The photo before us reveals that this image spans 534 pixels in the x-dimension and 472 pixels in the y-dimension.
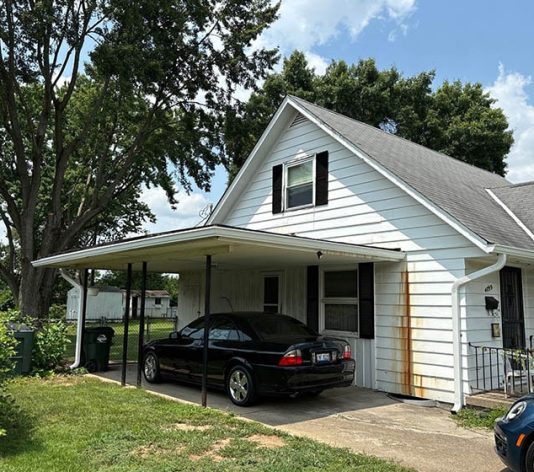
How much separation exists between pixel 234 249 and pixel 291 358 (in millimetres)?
1878

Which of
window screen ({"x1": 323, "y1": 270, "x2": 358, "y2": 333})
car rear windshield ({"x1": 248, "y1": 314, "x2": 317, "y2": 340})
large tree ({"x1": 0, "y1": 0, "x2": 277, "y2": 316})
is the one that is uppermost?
large tree ({"x1": 0, "y1": 0, "x2": 277, "y2": 316})

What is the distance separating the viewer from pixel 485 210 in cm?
986

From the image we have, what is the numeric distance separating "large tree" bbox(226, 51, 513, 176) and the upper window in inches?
517

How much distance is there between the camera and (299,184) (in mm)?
11516

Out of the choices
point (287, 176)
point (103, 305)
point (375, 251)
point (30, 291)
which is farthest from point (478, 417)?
point (103, 305)

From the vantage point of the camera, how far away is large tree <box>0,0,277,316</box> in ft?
48.3

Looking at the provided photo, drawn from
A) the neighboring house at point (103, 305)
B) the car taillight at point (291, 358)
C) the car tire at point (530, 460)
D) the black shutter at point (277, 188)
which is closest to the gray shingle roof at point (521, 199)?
the black shutter at point (277, 188)

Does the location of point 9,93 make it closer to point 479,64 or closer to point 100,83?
point 100,83

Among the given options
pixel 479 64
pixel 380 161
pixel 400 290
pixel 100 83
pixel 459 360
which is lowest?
pixel 459 360

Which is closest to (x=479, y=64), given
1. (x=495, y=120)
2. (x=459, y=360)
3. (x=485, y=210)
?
(x=485, y=210)

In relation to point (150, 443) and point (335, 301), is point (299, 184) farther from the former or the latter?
point (150, 443)

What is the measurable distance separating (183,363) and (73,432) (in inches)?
119

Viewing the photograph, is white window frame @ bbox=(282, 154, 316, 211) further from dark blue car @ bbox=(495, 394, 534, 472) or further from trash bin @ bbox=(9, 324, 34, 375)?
dark blue car @ bbox=(495, 394, 534, 472)

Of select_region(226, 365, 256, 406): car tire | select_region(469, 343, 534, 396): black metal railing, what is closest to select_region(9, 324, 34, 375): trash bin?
select_region(226, 365, 256, 406): car tire
